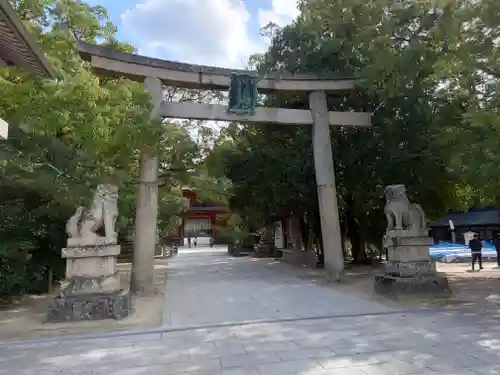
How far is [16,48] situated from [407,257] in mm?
8412

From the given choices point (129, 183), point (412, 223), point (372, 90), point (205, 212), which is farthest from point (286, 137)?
point (205, 212)

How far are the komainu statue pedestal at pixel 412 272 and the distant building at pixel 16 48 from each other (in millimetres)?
7803

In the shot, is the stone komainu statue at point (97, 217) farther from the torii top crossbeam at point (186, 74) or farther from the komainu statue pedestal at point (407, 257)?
the komainu statue pedestal at point (407, 257)

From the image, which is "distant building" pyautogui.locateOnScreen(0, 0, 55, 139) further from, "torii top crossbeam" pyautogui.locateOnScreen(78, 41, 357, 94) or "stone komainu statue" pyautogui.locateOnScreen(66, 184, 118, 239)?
"torii top crossbeam" pyautogui.locateOnScreen(78, 41, 357, 94)

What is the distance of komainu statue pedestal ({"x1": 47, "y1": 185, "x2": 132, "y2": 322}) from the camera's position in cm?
773

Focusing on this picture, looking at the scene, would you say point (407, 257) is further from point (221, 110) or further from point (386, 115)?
point (221, 110)

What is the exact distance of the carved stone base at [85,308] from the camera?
7.67 meters

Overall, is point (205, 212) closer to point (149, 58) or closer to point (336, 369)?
point (149, 58)

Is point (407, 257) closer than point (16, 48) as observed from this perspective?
No

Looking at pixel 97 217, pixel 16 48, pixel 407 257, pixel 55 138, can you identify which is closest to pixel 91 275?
pixel 97 217

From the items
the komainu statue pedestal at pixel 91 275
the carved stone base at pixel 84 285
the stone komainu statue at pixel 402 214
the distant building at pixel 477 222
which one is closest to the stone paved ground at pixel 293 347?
the komainu statue pedestal at pixel 91 275

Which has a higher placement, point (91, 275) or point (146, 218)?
point (146, 218)

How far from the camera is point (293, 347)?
18.2ft

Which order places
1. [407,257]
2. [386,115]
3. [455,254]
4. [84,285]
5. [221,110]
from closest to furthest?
[84,285]
[407,257]
[221,110]
[386,115]
[455,254]
